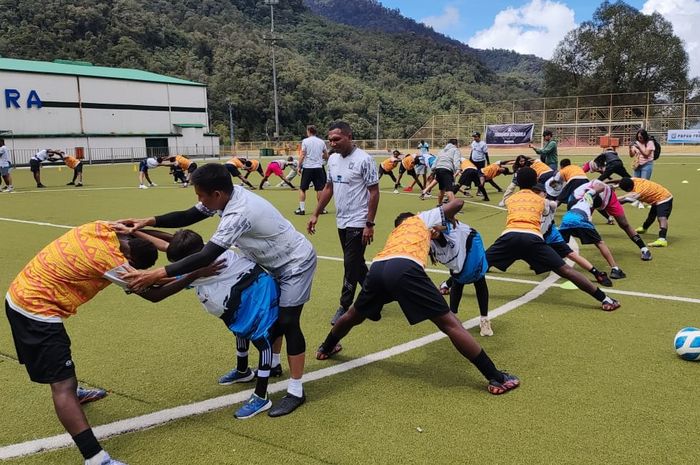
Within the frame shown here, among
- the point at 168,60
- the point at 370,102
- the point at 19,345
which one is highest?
the point at 168,60

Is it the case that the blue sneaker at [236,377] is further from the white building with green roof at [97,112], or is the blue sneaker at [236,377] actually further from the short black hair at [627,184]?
the white building with green roof at [97,112]

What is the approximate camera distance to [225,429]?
12.1 feet

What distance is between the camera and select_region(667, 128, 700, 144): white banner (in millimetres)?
43750

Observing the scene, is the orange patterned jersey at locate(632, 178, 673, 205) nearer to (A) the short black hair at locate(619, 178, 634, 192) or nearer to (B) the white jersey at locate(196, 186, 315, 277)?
(A) the short black hair at locate(619, 178, 634, 192)

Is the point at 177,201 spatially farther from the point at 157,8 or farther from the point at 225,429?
the point at 157,8

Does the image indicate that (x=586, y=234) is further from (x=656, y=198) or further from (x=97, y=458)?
(x=97, y=458)

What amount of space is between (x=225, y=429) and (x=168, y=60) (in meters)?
85.9

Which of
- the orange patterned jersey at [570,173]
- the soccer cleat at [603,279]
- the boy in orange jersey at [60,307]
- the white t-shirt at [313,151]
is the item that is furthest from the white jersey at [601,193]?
the boy in orange jersey at [60,307]

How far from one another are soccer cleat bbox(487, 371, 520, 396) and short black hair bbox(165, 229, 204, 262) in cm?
241

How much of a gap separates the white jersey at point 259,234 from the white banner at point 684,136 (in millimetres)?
49218

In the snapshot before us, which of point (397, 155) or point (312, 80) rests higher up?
point (312, 80)

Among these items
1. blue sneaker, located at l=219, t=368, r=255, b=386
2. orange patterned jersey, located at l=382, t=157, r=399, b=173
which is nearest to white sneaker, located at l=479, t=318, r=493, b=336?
blue sneaker, located at l=219, t=368, r=255, b=386

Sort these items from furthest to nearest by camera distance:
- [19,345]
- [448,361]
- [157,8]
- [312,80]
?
[157,8], [312,80], [448,361], [19,345]

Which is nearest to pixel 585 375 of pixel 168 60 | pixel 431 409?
pixel 431 409
